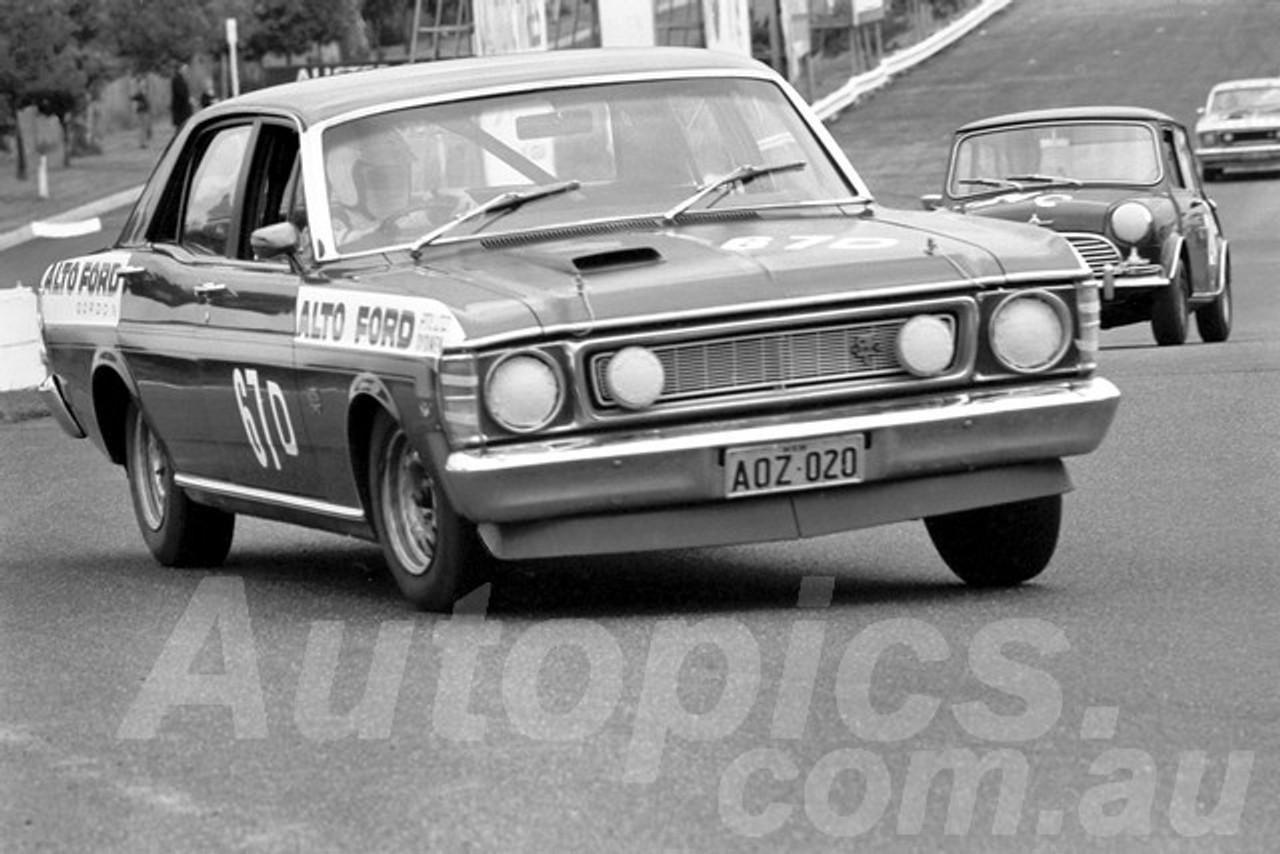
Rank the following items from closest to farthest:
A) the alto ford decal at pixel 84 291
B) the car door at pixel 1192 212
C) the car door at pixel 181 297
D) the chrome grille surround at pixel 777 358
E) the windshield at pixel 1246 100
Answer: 1. the chrome grille surround at pixel 777 358
2. the car door at pixel 181 297
3. the alto ford decal at pixel 84 291
4. the car door at pixel 1192 212
5. the windshield at pixel 1246 100

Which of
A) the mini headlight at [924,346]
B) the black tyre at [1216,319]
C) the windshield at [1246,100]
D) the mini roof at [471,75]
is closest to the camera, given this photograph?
the mini headlight at [924,346]

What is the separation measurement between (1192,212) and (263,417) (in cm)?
1209

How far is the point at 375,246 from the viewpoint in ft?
29.9

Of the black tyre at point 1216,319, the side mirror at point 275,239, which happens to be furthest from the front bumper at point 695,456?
the black tyre at point 1216,319

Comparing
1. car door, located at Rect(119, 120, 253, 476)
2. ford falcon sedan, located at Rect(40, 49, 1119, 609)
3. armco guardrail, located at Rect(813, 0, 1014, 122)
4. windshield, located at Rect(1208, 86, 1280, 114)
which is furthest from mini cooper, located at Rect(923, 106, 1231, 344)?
armco guardrail, located at Rect(813, 0, 1014, 122)

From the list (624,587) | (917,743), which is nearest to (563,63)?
(624,587)

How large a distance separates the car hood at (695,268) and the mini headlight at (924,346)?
0.31 ft

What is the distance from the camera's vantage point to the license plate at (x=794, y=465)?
8.03 meters

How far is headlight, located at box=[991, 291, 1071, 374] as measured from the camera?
841cm

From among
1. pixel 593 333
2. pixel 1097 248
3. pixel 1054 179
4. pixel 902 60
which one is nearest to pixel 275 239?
pixel 593 333

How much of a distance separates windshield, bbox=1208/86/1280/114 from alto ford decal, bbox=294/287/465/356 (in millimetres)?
40024

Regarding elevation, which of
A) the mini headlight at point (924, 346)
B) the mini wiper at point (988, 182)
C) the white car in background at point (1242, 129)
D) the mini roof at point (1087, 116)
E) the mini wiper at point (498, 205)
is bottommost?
the white car in background at point (1242, 129)

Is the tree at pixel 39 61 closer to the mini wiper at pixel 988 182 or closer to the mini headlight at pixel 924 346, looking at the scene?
the mini wiper at pixel 988 182

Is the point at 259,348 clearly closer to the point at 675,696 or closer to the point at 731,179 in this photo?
the point at 731,179
